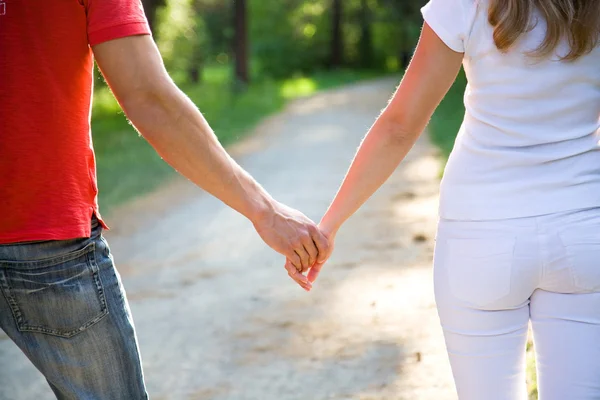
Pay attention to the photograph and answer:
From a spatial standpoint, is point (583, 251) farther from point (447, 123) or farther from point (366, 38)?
point (366, 38)

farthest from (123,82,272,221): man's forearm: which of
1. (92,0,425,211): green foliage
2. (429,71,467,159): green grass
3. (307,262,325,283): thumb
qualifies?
(92,0,425,211): green foliage

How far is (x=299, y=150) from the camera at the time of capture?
13.5 m

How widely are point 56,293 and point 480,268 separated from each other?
1.02 m

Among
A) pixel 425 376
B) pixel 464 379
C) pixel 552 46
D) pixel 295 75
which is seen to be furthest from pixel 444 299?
pixel 295 75

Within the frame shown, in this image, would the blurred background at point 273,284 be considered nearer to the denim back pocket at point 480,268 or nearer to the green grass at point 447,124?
the green grass at point 447,124

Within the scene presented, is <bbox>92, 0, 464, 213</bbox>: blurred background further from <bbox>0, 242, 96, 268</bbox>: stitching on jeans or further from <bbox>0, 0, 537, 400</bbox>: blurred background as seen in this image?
<bbox>0, 242, 96, 268</bbox>: stitching on jeans

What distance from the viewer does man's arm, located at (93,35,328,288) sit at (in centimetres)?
204

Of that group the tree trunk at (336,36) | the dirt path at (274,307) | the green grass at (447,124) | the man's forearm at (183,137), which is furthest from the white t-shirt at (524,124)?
the tree trunk at (336,36)

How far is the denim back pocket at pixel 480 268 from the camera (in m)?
1.97

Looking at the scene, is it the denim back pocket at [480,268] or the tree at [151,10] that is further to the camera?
the tree at [151,10]

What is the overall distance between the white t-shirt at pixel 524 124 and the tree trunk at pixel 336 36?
41606 millimetres

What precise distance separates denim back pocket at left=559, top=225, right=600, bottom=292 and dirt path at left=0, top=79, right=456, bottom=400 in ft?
7.33

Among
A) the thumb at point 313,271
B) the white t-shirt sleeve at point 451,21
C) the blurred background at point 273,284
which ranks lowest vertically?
the blurred background at point 273,284

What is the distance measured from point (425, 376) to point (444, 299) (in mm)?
2323
